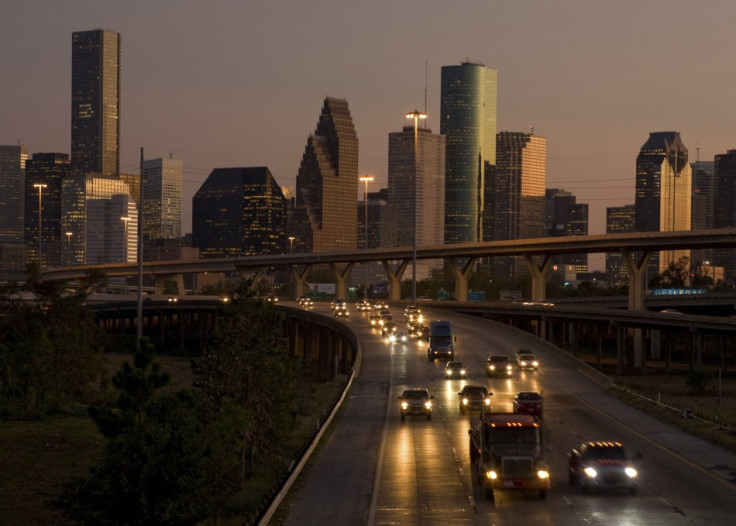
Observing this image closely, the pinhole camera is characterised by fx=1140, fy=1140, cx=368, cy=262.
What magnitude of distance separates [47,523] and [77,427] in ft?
64.4

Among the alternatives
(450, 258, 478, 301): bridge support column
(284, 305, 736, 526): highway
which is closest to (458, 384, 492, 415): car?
(284, 305, 736, 526): highway

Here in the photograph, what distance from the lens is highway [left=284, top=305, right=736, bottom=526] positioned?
32.8 meters

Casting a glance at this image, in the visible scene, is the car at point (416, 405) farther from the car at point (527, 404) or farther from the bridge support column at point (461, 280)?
the bridge support column at point (461, 280)

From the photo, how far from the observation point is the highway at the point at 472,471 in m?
32.8

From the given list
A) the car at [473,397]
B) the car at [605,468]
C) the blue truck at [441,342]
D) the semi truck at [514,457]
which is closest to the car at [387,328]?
the blue truck at [441,342]

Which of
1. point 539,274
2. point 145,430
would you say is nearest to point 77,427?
point 145,430

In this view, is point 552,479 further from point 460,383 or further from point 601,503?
point 460,383

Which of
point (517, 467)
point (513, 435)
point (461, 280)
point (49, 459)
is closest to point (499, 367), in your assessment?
point (49, 459)

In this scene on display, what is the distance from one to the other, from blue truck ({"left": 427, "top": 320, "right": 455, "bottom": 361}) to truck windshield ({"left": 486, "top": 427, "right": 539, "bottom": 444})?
55.6 m

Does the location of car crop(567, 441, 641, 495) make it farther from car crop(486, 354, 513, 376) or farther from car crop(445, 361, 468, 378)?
car crop(445, 361, 468, 378)

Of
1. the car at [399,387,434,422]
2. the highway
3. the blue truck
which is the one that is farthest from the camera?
the blue truck

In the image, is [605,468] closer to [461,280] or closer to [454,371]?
[454,371]

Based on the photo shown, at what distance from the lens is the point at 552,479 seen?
127ft

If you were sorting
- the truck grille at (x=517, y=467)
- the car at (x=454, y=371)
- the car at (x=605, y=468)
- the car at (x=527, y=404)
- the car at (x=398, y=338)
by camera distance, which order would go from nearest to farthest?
the truck grille at (x=517, y=467), the car at (x=605, y=468), the car at (x=527, y=404), the car at (x=454, y=371), the car at (x=398, y=338)
